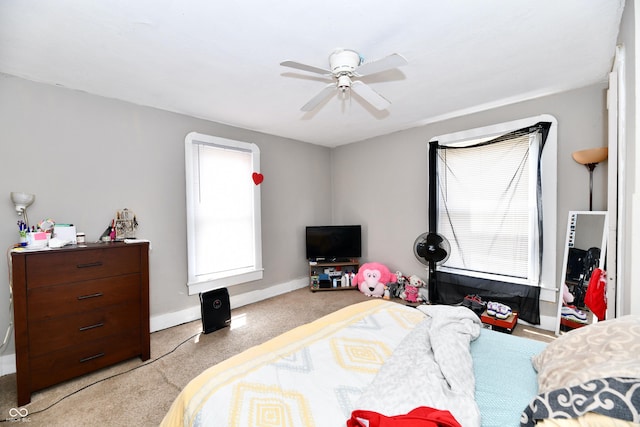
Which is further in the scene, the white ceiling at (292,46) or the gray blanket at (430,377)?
the white ceiling at (292,46)

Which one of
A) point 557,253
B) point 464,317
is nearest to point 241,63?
point 464,317

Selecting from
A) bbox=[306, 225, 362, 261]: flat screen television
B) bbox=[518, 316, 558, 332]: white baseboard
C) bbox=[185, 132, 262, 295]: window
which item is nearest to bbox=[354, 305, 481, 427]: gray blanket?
bbox=[518, 316, 558, 332]: white baseboard

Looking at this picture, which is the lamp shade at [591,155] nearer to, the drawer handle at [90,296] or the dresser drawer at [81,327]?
the dresser drawer at [81,327]

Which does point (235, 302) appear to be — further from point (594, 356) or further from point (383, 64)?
point (594, 356)

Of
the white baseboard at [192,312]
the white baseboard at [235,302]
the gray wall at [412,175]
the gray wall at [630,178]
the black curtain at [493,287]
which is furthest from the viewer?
the white baseboard at [235,302]

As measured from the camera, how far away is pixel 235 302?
3504 millimetres

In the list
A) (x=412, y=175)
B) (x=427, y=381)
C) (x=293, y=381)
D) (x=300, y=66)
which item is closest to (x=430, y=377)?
(x=427, y=381)

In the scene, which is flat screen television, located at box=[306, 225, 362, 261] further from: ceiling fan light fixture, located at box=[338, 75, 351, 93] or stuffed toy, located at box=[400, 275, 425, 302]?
ceiling fan light fixture, located at box=[338, 75, 351, 93]

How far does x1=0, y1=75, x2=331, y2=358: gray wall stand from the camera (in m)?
2.16

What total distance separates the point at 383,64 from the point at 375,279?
287 cm

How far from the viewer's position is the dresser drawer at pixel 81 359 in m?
1.87

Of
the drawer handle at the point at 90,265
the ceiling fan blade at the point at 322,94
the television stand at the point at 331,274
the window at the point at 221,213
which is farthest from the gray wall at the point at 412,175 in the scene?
the drawer handle at the point at 90,265

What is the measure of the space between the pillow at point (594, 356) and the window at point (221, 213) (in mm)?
3104

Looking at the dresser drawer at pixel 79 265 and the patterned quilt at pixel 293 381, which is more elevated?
the dresser drawer at pixel 79 265
